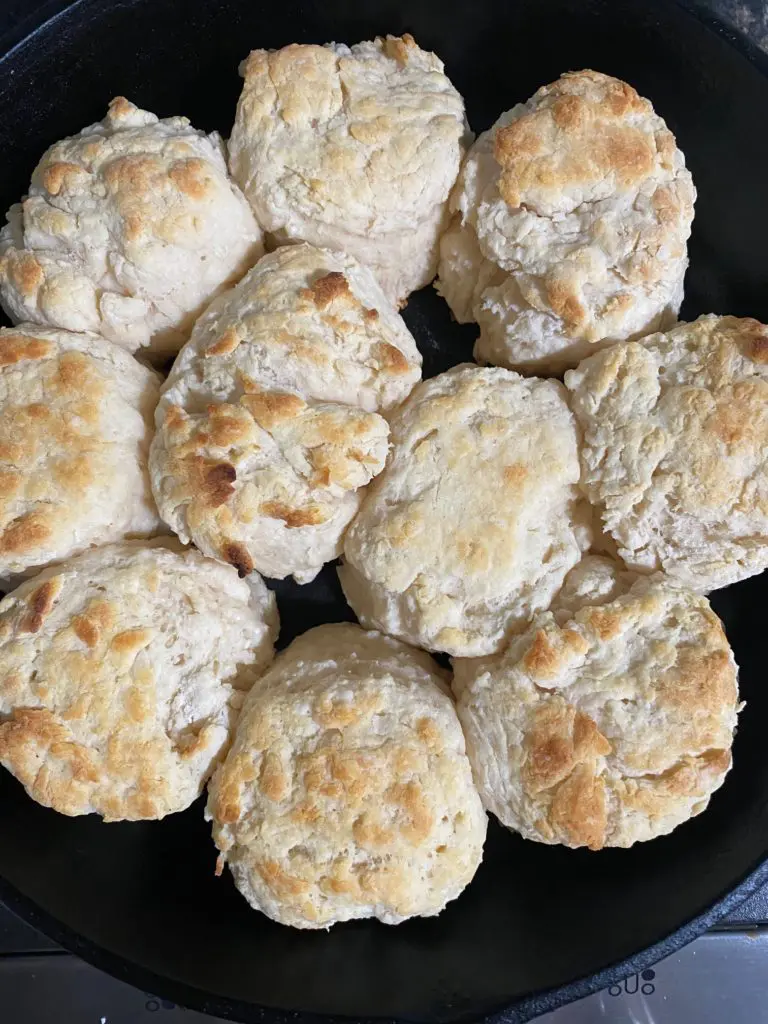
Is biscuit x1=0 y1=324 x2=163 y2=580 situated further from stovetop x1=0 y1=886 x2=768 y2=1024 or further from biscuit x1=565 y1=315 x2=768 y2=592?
stovetop x1=0 y1=886 x2=768 y2=1024

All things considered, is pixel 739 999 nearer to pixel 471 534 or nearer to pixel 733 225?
pixel 471 534

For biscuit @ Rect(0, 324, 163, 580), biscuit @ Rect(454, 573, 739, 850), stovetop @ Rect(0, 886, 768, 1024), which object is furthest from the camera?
stovetop @ Rect(0, 886, 768, 1024)

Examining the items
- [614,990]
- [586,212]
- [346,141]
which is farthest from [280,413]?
[614,990]

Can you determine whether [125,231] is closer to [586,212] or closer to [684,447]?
[586,212]

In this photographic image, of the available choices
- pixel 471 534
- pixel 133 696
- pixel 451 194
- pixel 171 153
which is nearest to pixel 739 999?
pixel 471 534

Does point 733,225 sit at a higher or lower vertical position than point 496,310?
lower

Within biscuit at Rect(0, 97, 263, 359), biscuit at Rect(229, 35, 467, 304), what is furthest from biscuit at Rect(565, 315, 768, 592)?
biscuit at Rect(0, 97, 263, 359)
